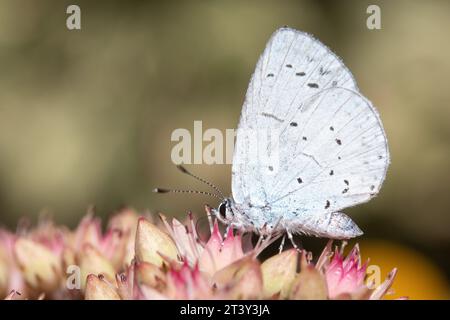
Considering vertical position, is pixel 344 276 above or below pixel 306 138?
below

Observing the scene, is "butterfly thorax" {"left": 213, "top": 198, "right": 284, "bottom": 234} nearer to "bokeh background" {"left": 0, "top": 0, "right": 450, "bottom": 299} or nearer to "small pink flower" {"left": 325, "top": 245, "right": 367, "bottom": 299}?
"small pink flower" {"left": 325, "top": 245, "right": 367, "bottom": 299}

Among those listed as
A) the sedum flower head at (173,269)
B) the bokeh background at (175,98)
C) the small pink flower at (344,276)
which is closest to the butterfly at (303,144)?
the sedum flower head at (173,269)

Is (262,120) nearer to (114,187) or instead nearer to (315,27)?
(114,187)

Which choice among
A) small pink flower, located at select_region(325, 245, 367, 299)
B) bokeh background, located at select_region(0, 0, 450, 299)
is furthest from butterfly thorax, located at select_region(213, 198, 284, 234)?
bokeh background, located at select_region(0, 0, 450, 299)

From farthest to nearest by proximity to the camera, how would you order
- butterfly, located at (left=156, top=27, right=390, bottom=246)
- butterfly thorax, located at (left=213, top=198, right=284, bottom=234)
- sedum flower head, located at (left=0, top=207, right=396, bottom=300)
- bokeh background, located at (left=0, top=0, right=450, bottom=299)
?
bokeh background, located at (left=0, top=0, right=450, bottom=299) → butterfly, located at (left=156, top=27, right=390, bottom=246) → butterfly thorax, located at (left=213, top=198, right=284, bottom=234) → sedum flower head, located at (left=0, top=207, right=396, bottom=300)

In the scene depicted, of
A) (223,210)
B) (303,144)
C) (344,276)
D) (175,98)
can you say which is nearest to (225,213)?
(223,210)

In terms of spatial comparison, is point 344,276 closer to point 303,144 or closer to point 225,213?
point 225,213

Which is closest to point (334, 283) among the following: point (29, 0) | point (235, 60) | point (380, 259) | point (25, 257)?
point (25, 257)
